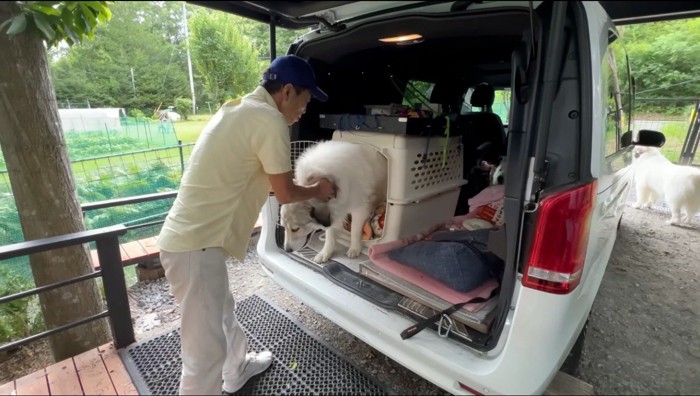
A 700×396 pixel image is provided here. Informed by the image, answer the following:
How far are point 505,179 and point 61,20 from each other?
246 centimetres

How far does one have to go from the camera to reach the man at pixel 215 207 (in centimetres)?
162

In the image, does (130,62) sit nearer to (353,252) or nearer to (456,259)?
(353,252)

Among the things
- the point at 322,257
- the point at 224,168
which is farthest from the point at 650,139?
the point at 224,168

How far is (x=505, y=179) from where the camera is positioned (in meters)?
1.44

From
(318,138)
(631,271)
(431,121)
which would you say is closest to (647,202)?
(631,271)

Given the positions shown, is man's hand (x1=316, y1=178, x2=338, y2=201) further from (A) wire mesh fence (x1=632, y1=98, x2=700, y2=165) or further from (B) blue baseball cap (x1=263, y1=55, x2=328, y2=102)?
(A) wire mesh fence (x1=632, y1=98, x2=700, y2=165)

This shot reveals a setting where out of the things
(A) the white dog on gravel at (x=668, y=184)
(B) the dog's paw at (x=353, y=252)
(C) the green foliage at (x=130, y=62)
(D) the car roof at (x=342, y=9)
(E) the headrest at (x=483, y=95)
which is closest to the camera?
(C) the green foliage at (x=130, y=62)

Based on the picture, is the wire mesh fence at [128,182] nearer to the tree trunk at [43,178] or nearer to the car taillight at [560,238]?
the tree trunk at [43,178]

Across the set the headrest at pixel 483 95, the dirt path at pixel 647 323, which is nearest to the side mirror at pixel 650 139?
the dirt path at pixel 647 323

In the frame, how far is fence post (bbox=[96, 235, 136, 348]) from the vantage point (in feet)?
7.12

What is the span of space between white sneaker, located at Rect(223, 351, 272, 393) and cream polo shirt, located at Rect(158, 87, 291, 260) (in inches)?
34.5

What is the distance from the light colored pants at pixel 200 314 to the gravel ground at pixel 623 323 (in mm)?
966

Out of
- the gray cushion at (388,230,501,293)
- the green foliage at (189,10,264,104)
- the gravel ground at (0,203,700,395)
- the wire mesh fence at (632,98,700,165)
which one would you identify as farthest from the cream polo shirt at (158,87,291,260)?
the wire mesh fence at (632,98,700,165)

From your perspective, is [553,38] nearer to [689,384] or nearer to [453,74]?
[689,384]
